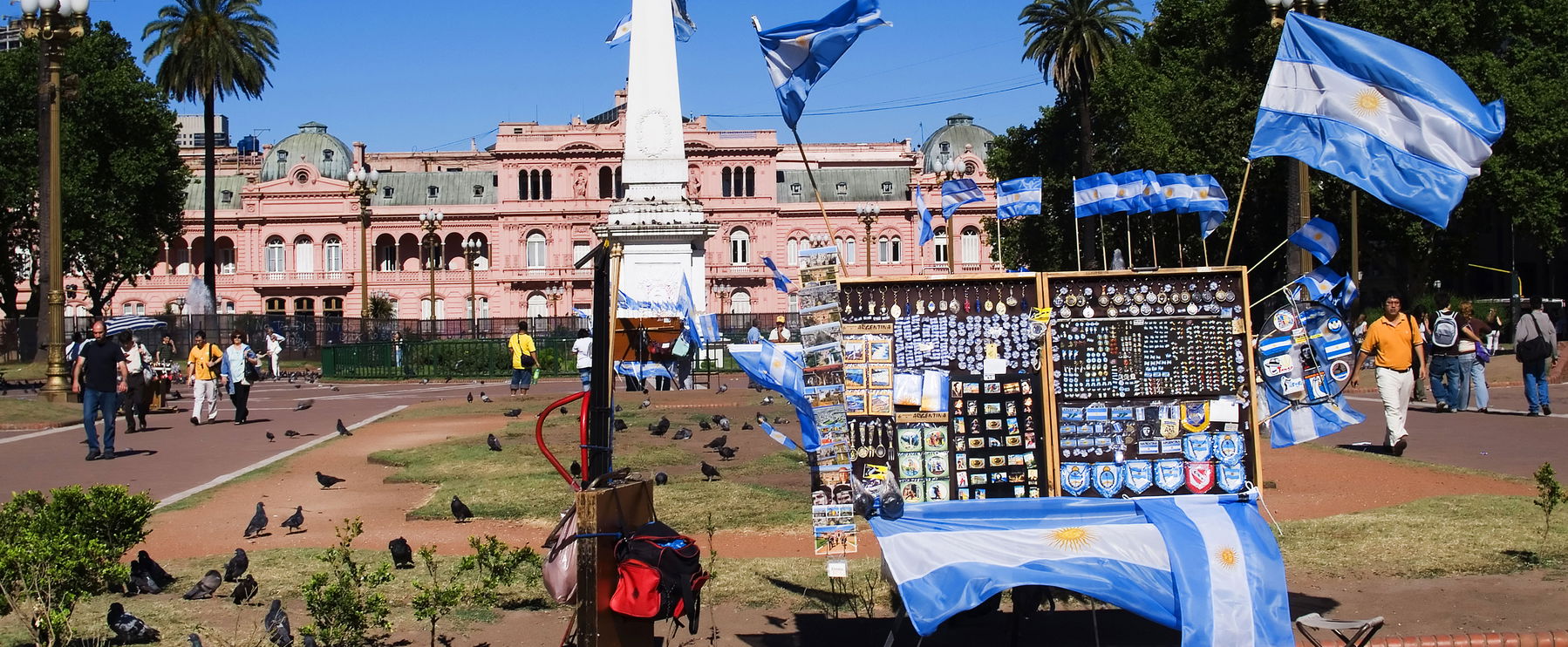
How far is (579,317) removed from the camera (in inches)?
2103

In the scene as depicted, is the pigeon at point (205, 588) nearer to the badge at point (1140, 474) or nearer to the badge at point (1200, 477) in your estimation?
the badge at point (1140, 474)

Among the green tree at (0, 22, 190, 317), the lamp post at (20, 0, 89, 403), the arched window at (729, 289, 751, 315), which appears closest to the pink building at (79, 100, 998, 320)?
the arched window at (729, 289, 751, 315)

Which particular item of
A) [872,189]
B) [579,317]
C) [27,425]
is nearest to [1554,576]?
[27,425]

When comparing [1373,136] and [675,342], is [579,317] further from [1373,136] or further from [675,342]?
[1373,136]

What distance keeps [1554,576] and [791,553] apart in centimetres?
454

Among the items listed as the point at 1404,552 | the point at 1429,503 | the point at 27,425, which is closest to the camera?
the point at 1404,552

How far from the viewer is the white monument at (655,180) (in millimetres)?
23094

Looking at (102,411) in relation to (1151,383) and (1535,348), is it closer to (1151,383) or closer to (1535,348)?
(1151,383)

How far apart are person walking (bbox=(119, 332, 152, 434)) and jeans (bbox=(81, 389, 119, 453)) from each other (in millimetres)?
2983

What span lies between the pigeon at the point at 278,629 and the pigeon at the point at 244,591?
1.09m

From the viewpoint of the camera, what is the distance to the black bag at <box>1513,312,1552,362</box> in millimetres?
18953

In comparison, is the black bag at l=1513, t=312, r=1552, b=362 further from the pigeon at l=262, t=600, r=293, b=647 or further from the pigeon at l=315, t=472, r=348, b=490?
the pigeon at l=262, t=600, r=293, b=647

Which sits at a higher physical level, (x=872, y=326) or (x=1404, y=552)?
(x=872, y=326)

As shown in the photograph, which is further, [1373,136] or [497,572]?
[497,572]
